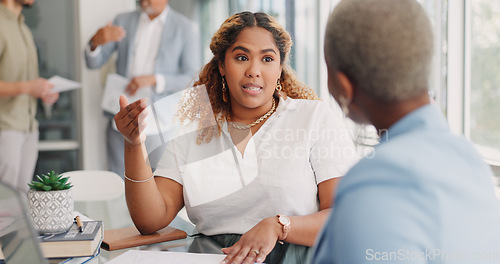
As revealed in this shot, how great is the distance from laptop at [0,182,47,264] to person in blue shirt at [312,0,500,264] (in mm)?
308

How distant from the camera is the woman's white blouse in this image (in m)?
1.28

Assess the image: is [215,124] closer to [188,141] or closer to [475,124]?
[188,141]

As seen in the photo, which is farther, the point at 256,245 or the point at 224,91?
the point at 224,91

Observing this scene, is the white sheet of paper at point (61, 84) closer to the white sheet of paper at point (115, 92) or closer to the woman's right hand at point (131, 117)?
the white sheet of paper at point (115, 92)

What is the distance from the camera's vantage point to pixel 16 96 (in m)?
2.57

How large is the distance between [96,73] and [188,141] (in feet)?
7.32

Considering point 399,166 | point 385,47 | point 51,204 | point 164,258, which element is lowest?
point 164,258

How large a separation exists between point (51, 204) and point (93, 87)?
251cm

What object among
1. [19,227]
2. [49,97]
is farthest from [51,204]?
[49,97]

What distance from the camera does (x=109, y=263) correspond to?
0.97 metres

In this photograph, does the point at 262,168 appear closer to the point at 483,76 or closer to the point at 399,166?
the point at 399,166

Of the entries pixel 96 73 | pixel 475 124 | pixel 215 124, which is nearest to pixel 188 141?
pixel 215 124

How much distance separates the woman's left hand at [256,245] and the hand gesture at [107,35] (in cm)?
228

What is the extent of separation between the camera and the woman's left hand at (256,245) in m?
1.01
